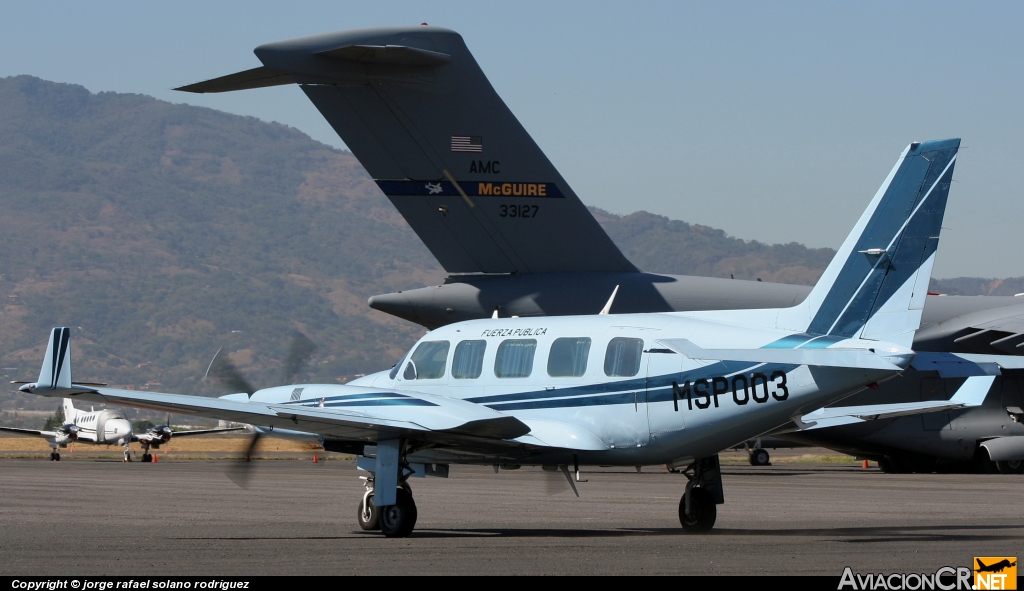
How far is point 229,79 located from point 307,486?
1074cm

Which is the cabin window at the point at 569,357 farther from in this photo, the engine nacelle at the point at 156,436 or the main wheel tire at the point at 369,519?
the engine nacelle at the point at 156,436

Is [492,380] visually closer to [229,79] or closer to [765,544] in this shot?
[765,544]

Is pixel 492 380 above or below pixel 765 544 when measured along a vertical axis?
above

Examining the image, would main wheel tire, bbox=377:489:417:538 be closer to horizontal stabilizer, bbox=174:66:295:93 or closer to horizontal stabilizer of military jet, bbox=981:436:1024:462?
horizontal stabilizer, bbox=174:66:295:93

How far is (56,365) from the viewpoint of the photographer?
50.0 feet

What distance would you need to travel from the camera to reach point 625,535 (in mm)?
16609

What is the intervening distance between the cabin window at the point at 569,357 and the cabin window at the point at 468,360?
1.21 meters

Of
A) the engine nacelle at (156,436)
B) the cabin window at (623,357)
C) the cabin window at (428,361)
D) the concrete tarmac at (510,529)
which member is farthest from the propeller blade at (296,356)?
the engine nacelle at (156,436)

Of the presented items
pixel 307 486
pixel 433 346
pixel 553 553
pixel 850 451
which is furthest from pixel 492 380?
pixel 850 451

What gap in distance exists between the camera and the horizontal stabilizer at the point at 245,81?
24297 millimetres

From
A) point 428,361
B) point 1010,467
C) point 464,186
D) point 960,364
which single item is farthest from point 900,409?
point 1010,467

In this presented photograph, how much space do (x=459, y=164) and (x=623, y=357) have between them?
10.4 meters

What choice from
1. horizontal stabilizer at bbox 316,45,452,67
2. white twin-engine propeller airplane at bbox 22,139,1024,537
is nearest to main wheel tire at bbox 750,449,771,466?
horizontal stabilizer at bbox 316,45,452,67

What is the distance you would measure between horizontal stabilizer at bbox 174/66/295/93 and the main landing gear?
12200 mm
